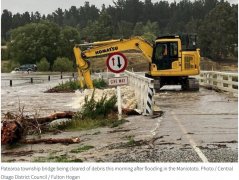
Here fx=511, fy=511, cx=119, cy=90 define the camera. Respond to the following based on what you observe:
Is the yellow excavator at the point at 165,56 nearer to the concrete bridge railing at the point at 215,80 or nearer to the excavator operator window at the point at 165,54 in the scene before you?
the excavator operator window at the point at 165,54

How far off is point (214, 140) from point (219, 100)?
412 inches

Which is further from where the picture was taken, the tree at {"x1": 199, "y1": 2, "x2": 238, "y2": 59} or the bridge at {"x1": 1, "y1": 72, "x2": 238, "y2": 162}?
the tree at {"x1": 199, "y1": 2, "x2": 238, "y2": 59}

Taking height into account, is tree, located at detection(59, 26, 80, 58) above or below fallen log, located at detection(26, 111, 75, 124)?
above

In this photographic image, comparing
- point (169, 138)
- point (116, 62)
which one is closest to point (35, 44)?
point (116, 62)

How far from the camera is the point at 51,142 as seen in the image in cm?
1141

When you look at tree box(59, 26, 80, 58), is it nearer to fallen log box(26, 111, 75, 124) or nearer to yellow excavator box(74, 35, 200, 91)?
yellow excavator box(74, 35, 200, 91)

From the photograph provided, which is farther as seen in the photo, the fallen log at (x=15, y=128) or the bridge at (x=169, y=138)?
the fallen log at (x=15, y=128)

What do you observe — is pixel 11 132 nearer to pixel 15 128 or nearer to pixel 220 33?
pixel 15 128

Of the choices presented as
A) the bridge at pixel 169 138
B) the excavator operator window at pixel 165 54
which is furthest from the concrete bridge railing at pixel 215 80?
the bridge at pixel 169 138

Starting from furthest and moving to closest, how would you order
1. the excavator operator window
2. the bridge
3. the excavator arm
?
1. the excavator operator window
2. the excavator arm
3. the bridge

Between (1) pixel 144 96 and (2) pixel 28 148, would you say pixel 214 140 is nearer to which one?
(2) pixel 28 148

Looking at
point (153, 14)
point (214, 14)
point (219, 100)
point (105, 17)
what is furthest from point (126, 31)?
point (219, 100)

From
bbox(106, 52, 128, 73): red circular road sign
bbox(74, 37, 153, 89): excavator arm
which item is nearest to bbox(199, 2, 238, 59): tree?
bbox(74, 37, 153, 89): excavator arm

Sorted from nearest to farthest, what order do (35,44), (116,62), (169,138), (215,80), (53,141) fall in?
(169,138) < (53,141) < (116,62) < (215,80) < (35,44)
